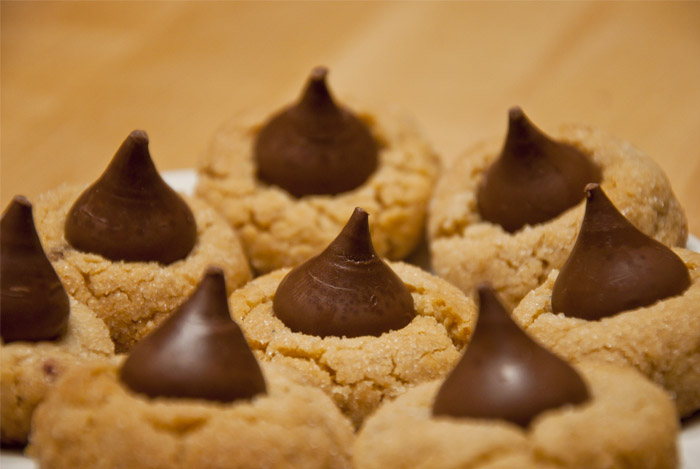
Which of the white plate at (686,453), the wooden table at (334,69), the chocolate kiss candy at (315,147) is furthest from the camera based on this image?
the wooden table at (334,69)

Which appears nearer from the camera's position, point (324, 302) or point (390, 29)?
point (324, 302)

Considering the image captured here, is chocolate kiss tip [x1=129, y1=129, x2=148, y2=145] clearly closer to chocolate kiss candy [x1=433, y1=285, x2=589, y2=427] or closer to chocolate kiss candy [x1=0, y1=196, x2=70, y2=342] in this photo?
chocolate kiss candy [x1=0, y1=196, x2=70, y2=342]

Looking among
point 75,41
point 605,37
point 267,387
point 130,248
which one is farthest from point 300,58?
point 267,387

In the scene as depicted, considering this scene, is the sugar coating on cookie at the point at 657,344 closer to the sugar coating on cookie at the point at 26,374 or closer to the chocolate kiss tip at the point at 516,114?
the chocolate kiss tip at the point at 516,114

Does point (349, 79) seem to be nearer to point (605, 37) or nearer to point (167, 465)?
point (605, 37)

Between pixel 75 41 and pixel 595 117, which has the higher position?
pixel 595 117

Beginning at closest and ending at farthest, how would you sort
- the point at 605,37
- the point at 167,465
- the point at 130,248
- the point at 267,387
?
the point at 167,465
the point at 267,387
the point at 130,248
the point at 605,37

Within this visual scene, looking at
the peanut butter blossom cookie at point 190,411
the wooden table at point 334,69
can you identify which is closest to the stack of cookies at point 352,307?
the peanut butter blossom cookie at point 190,411

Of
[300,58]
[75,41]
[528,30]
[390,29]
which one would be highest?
[528,30]
